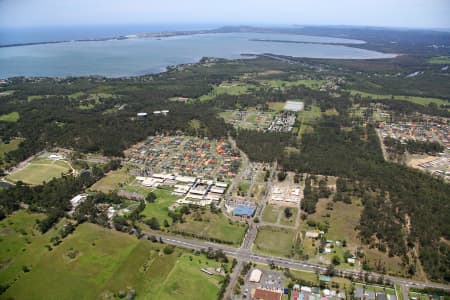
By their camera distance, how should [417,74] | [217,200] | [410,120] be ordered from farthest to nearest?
[417,74]
[410,120]
[217,200]

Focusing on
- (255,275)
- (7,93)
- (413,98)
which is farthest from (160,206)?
(413,98)

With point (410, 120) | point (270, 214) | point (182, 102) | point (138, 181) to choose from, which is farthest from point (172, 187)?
point (410, 120)

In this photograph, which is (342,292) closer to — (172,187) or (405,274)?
(405,274)

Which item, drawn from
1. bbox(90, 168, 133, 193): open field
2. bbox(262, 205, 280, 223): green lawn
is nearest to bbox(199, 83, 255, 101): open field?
bbox(90, 168, 133, 193): open field

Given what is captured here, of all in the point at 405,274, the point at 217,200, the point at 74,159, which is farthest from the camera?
the point at 74,159

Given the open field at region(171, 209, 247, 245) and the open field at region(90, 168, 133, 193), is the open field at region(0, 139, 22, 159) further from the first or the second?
the open field at region(171, 209, 247, 245)

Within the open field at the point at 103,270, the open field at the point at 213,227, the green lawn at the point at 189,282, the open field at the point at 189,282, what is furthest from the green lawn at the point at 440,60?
the open field at the point at 103,270

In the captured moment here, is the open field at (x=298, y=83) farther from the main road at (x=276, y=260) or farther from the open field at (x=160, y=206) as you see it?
the main road at (x=276, y=260)
